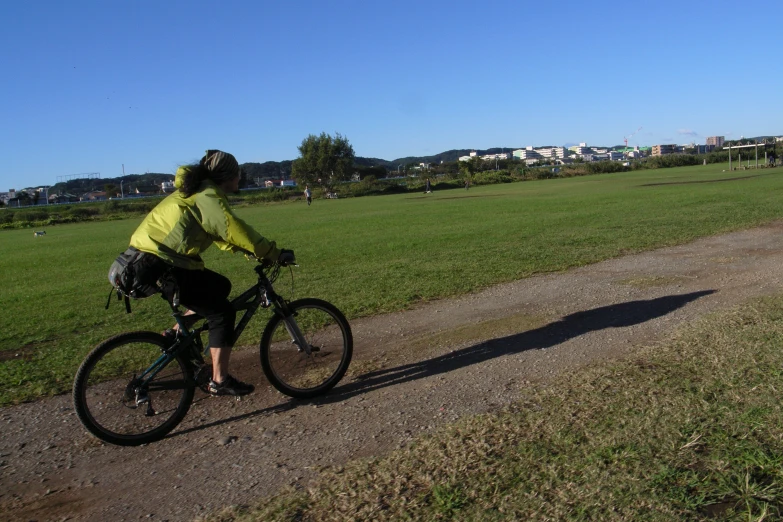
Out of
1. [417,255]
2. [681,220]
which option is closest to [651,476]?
[417,255]

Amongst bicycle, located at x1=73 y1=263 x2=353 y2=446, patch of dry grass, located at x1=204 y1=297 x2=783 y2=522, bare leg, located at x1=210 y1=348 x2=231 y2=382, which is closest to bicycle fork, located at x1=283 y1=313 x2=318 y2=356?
bicycle, located at x1=73 y1=263 x2=353 y2=446

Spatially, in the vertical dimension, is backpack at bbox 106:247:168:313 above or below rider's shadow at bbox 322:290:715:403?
above

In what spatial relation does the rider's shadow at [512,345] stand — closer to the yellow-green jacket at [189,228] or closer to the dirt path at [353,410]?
the dirt path at [353,410]

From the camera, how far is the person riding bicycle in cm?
452

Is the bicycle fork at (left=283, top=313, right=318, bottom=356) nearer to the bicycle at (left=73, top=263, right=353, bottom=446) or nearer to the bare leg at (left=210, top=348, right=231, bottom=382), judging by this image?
the bicycle at (left=73, top=263, right=353, bottom=446)

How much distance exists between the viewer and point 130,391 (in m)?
4.59

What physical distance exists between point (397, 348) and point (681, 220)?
1327cm

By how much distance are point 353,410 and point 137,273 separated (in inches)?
68.7

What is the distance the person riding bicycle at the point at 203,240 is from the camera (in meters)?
4.52

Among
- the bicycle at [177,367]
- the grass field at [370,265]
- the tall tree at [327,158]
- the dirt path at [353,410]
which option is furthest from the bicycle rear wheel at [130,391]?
the tall tree at [327,158]

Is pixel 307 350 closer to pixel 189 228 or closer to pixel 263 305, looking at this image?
pixel 263 305

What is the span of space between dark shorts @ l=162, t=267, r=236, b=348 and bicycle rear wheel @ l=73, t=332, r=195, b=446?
1.01 feet

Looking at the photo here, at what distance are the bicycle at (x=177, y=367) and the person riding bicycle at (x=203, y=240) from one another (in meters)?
0.12

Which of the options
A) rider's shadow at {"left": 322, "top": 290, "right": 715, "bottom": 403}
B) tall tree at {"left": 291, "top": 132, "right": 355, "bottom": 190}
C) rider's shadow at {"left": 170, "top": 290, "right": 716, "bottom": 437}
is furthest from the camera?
tall tree at {"left": 291, "top": 132, "right": 355, "bottom": 190}
